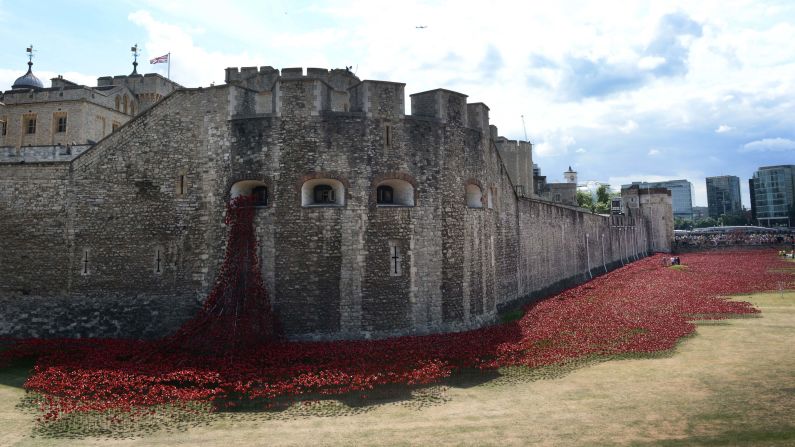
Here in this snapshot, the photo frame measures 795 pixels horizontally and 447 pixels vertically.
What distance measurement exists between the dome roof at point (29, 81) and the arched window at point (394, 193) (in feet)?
121

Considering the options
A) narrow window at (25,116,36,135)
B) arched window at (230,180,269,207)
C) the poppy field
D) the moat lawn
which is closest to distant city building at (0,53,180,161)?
narrow window at (25,116,36,135)

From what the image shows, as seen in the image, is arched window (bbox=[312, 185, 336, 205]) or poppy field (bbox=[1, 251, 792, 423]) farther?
arched window (bbox=[312, 185, 336, 205])

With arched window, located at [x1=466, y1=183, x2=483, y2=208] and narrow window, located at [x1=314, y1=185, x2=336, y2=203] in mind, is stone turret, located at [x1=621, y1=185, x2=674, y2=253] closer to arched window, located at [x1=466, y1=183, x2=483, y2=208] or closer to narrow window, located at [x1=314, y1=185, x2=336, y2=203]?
arched window, located at [x1=466, y1=183, x2=483, y2=208]

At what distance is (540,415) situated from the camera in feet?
31.6

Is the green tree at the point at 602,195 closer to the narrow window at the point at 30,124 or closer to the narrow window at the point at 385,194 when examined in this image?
the narrow window at the point at 385,194

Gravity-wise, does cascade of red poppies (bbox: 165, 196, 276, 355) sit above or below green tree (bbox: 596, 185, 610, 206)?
below

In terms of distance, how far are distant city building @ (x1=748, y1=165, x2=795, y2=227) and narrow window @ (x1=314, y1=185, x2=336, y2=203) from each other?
146387mm

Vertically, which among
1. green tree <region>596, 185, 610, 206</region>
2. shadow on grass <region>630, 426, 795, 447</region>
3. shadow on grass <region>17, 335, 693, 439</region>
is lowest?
shadow on grass <region>17, 335, 693, 439</region>

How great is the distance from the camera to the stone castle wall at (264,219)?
15562 mm

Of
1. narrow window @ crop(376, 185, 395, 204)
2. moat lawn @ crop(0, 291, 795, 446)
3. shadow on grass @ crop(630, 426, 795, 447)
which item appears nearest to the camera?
shadow on grass @ crop(630, 426, 795, 447)

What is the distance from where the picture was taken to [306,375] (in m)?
12.2

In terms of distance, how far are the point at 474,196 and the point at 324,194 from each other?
5876mm

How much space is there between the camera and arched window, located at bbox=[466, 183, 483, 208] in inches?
741

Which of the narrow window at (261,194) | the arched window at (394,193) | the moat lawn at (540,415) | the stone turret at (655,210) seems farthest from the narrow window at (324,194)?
the stone turret at (655,210)
